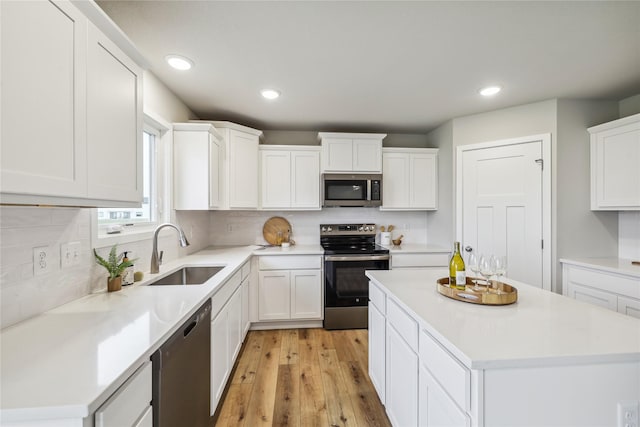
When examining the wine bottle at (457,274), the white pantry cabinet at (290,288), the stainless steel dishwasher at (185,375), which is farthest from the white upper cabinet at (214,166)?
the wine bottle at (457,274)

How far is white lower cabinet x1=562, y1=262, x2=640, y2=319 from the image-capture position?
202 centimetres

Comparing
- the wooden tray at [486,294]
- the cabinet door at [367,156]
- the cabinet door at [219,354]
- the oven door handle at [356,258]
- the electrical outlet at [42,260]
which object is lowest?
the cabinet door at [219,354]

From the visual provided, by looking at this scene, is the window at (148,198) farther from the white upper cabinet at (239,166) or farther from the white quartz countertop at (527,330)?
the white quartz countertop at (527,330)

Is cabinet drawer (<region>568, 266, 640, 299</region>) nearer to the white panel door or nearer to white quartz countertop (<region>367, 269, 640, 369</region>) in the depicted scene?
the white panel door

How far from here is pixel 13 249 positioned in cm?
106

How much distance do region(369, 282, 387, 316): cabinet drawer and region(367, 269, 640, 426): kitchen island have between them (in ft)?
1.17

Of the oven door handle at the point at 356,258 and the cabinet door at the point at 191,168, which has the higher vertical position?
the cabinet door at the point at 191,168

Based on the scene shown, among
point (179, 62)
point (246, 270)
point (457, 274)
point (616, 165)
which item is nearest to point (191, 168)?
point (179, 62)

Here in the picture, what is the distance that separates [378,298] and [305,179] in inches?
77.5

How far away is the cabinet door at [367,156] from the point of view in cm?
336

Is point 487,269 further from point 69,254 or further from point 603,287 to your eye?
point 69,254

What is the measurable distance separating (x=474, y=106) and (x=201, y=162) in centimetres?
280

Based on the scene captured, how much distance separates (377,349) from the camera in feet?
6.04

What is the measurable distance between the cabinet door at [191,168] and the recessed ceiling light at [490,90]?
255cm
